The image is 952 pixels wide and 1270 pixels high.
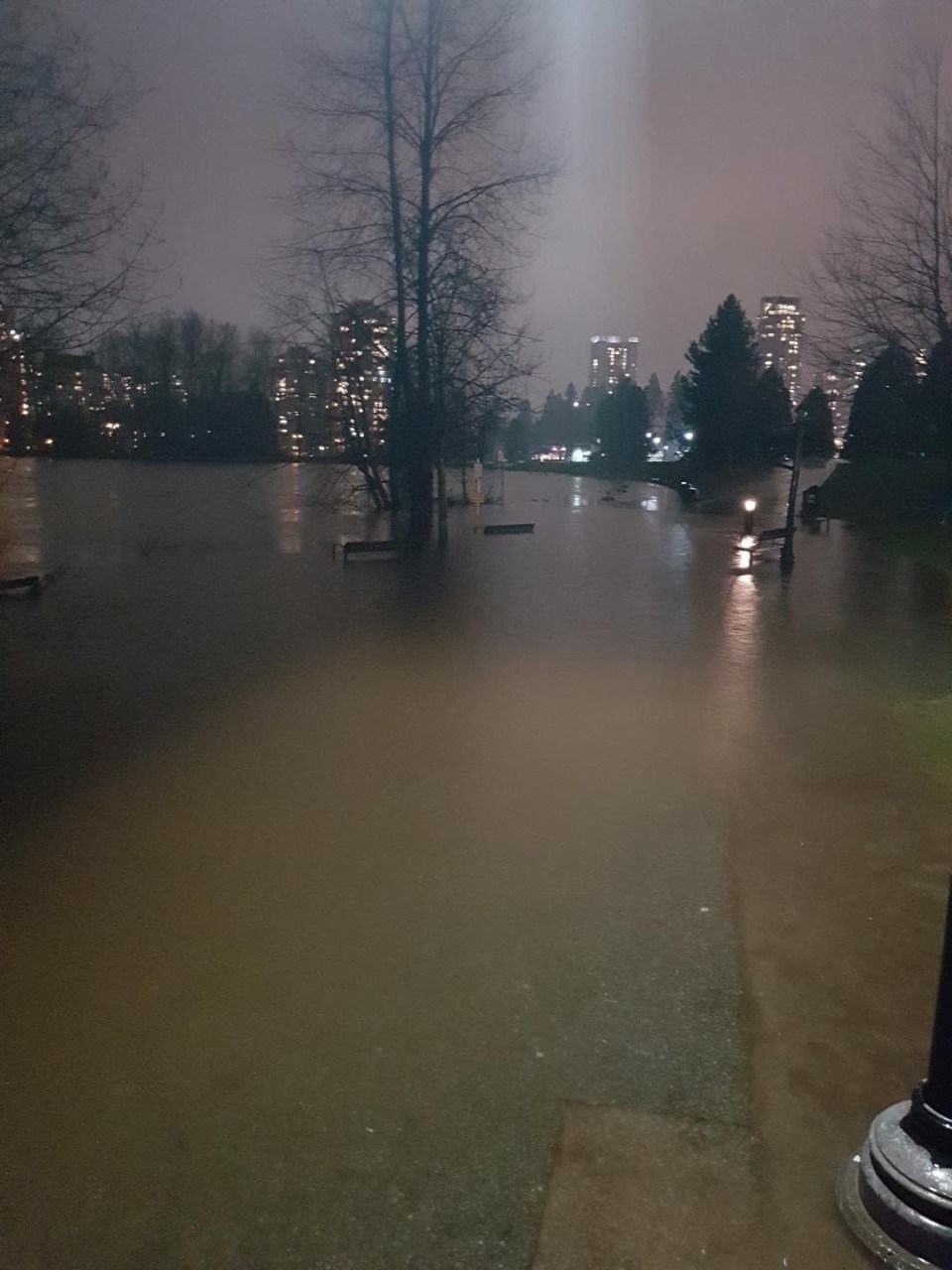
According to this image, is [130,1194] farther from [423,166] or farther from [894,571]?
[423,166]

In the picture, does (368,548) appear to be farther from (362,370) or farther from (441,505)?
(362,370)

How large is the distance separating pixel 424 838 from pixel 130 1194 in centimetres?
274

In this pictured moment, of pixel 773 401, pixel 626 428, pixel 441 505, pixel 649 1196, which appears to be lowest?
pixel 649 1196

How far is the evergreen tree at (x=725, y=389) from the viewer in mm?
57625

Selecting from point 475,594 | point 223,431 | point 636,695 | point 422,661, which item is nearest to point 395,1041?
point 636,695

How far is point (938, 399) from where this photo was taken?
27.9 metres

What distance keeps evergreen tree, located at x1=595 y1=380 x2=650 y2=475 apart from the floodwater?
73774mm

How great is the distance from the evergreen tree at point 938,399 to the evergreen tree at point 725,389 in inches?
731

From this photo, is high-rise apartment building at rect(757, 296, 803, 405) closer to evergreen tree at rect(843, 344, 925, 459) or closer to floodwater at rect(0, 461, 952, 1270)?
evergreen tree at rect(843, 344, 925, 459)

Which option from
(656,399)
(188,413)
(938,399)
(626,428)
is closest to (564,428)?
(656,399)

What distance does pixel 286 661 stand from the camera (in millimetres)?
10062

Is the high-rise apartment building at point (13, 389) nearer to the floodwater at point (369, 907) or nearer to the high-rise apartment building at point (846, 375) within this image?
the floodwater at point (369, 907)

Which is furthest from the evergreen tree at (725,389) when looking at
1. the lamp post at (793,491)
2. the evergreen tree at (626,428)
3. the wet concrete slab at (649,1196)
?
the wet concrete slab at (649,1196)

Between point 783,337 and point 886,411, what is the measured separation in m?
5.55
